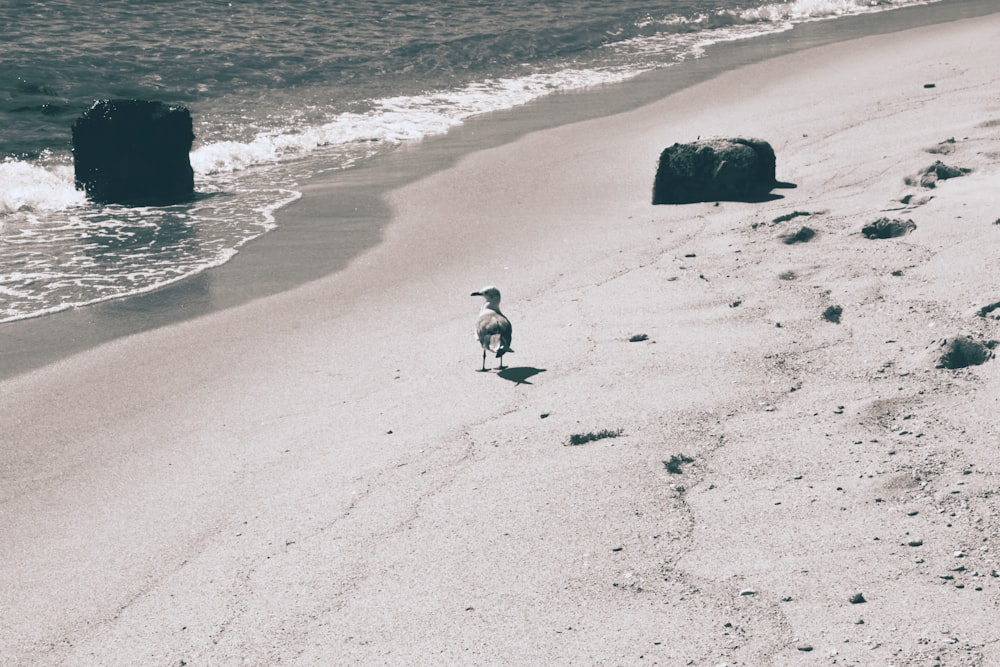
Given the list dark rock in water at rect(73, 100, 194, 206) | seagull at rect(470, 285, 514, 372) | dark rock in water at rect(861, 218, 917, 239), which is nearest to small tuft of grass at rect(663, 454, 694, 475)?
seagull at rect(470, 285, 514, 372)

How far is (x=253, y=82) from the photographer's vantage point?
68.8ft

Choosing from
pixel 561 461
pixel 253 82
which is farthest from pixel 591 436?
pixel 253 82

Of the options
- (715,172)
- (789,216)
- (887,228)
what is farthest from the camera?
(715,172)

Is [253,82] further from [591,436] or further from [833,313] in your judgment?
[591,436]

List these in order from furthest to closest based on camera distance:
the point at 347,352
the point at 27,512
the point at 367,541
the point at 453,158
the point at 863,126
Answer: the point at 453,158
the point at 863,126
the point at 347,352
the point at 27,512
the point at 367,541

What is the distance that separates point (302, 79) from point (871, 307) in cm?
1685

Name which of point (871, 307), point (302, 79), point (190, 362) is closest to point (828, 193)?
point (871, 307)

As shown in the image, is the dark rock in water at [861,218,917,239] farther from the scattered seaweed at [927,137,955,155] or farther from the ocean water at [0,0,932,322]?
the ocean water at [0,0,932,322]

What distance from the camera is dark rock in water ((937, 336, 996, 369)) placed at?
5145 mm

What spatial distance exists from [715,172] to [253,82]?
13.3m

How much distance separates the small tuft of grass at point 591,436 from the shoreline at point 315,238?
4082mm

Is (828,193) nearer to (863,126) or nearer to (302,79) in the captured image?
(863,126)

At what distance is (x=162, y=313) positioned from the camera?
855cm

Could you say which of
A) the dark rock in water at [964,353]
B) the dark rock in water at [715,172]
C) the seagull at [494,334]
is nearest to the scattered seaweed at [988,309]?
the dark rock in water at [964,353]
